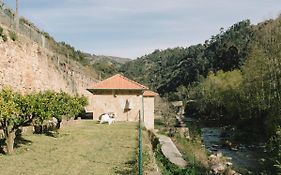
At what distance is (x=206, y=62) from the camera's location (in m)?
128

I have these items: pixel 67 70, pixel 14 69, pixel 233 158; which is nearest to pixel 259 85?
pixel 233 158

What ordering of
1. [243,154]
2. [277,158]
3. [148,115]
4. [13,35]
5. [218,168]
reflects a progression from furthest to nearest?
[148,115] < [243,154] < [13,35] < [218,168] < [277,158]

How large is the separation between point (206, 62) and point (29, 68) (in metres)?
101

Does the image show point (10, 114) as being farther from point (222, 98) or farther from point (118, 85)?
point (222, 98)

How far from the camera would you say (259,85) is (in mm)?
42938

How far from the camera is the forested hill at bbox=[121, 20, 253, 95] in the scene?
98125 millimetres

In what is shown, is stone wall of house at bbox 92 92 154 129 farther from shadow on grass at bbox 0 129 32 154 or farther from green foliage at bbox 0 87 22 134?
green foliage at bbox 0 87 22 134

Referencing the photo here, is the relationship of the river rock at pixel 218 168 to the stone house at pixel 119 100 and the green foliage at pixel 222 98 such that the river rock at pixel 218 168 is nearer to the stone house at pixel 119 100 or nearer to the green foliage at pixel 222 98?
the stone house at pixel 119 100

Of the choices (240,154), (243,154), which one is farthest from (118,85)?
(243,154)

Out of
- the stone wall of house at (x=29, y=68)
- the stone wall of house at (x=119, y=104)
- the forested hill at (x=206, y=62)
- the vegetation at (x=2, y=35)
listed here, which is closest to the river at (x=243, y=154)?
the stone wall of house at (x=119, y=104)

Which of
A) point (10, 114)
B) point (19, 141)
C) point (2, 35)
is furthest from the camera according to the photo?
point (2, 35)

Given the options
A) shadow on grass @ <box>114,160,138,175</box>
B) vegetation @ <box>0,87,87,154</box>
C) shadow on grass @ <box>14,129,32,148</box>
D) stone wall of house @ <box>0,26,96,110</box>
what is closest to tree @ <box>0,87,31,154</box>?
vegetation @ <box>0,87,87,154</box>

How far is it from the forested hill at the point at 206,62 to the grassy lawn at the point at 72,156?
44628mm

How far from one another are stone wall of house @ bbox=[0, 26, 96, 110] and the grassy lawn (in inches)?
255
